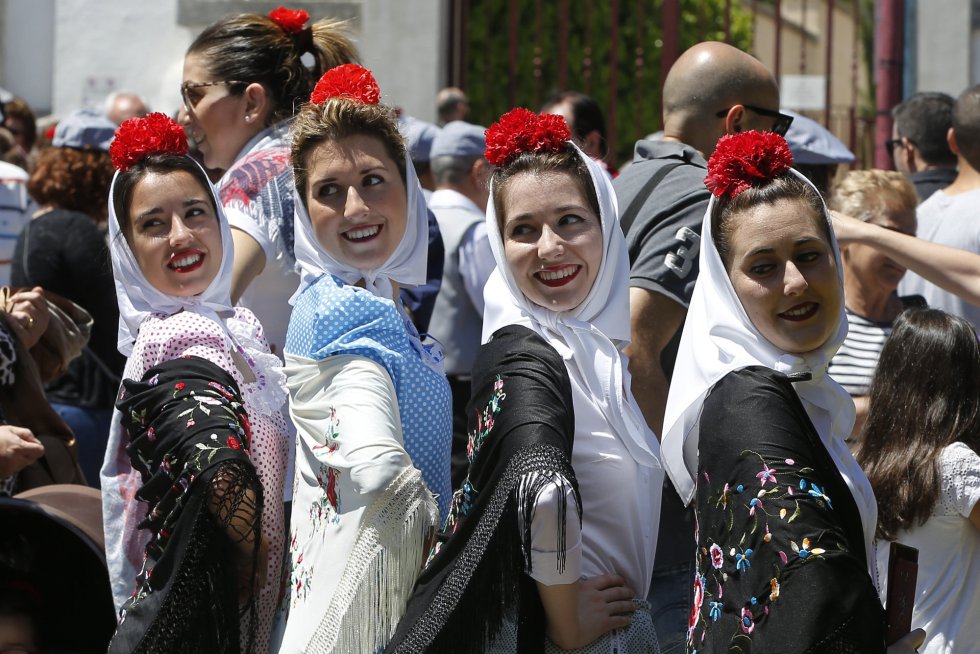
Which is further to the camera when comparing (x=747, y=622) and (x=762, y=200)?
(x=762, y=200)

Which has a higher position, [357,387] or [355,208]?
[355,208]

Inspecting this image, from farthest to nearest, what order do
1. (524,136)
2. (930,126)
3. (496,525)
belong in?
(930,126), (524,136), (496,525)

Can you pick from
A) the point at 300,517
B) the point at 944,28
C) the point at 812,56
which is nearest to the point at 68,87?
the point at 944,28

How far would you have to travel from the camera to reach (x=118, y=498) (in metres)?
3.16

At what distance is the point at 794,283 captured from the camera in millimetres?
2598

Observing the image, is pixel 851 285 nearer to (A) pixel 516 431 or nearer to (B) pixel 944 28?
(A) pixel 516 431

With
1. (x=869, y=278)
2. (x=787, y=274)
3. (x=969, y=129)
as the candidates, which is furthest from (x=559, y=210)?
(x=969, y=129)

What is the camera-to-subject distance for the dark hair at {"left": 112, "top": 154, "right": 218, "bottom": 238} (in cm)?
329

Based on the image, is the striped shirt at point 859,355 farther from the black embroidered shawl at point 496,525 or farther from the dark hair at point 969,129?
the black embroidered shawl at point 496,525

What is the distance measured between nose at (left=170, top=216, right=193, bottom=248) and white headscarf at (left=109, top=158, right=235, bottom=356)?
97mm

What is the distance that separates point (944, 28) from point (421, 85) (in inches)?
131

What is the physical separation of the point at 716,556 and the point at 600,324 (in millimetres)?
620

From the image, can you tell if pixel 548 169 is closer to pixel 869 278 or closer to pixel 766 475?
pixel 766 475

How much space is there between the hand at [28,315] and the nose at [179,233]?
921mm
